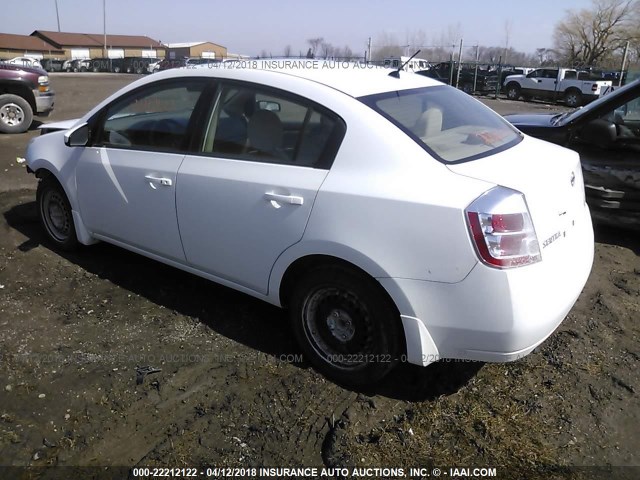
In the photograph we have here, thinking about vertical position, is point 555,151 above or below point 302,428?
above

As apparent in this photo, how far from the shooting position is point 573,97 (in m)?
24.5

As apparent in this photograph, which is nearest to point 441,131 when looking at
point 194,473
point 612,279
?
point 194,473

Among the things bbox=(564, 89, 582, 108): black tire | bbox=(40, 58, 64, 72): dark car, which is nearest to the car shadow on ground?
bbox=(564, 89, 582, 108): black tire

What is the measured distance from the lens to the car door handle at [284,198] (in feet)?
9.28

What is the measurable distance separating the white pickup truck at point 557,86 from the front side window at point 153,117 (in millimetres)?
24314

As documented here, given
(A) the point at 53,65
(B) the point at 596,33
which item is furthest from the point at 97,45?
(B) the point at 596,33

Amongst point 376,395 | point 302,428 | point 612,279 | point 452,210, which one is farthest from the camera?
point 612,279

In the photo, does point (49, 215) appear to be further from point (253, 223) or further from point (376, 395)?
point (376, 395)

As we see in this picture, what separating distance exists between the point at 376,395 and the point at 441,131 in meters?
1.51

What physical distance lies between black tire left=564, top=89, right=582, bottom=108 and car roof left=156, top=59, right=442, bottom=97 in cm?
2414

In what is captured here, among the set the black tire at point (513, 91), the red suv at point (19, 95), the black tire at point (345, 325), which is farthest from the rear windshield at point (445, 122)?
the black tire at point (513, 91)

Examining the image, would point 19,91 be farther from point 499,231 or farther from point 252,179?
point 499,231

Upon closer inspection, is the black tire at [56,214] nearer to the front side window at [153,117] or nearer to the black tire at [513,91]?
A: the front side window at [153,117]

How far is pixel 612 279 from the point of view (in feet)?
14.6
